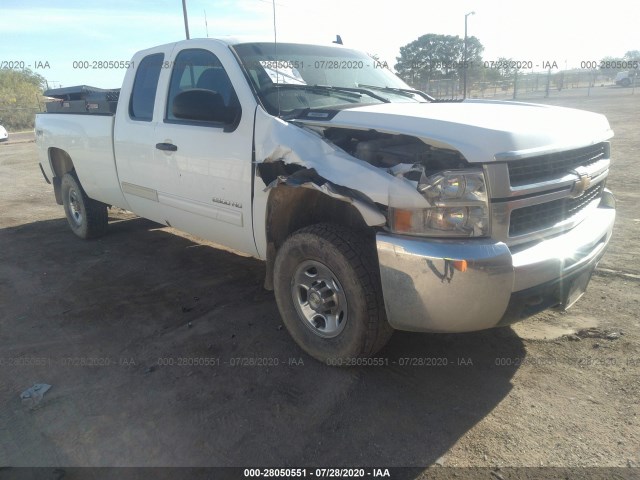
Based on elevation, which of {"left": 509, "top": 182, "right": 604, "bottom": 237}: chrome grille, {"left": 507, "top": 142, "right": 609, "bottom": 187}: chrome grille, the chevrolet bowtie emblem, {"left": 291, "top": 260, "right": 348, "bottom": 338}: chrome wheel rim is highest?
{"left": 507, "top": 142, "right": 609, "bottom": 187}: chrome grille

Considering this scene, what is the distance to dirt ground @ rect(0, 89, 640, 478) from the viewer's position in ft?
8.20

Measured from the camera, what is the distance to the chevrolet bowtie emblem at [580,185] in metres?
2.91

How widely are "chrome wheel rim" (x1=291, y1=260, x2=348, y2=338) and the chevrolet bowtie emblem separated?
1459 millimetres

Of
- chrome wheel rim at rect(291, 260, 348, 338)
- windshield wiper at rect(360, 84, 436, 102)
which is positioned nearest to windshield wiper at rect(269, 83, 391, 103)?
windshield wiper at rect(360, 84, 436, 102)

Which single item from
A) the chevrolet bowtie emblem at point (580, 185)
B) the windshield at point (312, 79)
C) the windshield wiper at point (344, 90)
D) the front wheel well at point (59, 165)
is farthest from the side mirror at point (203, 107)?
the front wheel well at point (59, 165)

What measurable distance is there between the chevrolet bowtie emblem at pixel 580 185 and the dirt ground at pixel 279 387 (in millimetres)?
1056

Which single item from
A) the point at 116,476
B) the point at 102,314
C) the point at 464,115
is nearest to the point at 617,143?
the point at 464,115

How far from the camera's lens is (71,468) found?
2443mm

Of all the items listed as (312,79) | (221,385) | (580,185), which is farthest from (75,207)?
(580,185)

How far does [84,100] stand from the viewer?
18.6ft

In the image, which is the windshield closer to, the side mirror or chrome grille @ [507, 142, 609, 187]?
the side mirror

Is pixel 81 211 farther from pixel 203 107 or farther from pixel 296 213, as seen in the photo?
pixel 296 213

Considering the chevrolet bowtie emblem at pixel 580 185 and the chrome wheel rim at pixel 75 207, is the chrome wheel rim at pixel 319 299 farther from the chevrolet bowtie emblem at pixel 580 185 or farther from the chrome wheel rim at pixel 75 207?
the chrome wheel rim at pixel 75 207

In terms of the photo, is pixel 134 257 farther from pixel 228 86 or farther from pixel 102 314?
pixel 228 86
